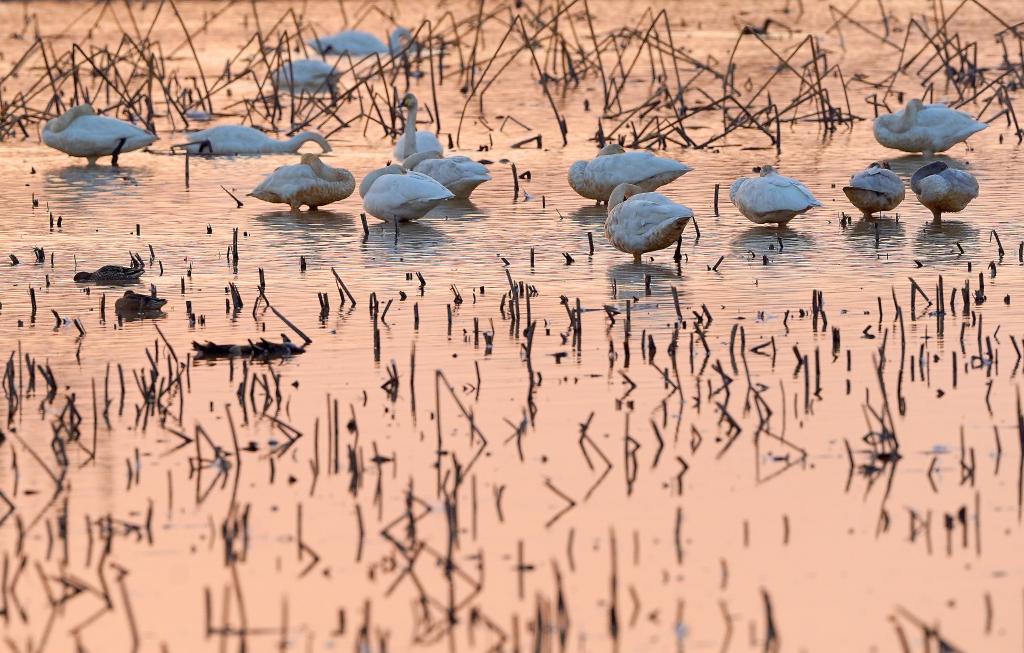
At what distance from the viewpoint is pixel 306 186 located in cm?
1345

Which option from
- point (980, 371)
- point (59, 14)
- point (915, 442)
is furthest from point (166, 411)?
point (59, 14)

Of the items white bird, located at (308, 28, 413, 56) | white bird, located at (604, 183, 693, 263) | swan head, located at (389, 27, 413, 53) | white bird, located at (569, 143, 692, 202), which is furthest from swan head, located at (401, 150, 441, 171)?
white bird, located at (308, 28, 413, 56)

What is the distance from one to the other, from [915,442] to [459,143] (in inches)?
419

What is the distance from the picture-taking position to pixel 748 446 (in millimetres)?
7043

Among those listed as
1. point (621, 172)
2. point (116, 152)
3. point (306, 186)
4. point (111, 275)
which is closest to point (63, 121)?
point (116, 152)

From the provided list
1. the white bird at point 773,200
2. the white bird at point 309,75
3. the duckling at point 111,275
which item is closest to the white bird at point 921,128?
the white bird at point 773,200

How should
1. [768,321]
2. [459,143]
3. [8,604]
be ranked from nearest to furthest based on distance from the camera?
[8,604]
[768,321]
[459,143]

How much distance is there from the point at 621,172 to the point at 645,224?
2219 millimetres

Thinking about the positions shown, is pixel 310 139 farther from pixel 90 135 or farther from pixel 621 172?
pixel 621 172

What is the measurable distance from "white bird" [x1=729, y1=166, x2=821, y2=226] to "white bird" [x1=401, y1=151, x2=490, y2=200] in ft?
6.78

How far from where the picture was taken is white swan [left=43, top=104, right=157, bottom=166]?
15.8 metres

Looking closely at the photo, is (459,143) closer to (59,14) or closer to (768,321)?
(768,321)

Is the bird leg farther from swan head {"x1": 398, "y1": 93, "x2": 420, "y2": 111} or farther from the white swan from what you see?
swan head {"x1": 398, "y1": 93, "x2": 420, "y2": 111}

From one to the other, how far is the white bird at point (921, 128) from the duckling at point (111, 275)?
675cm
